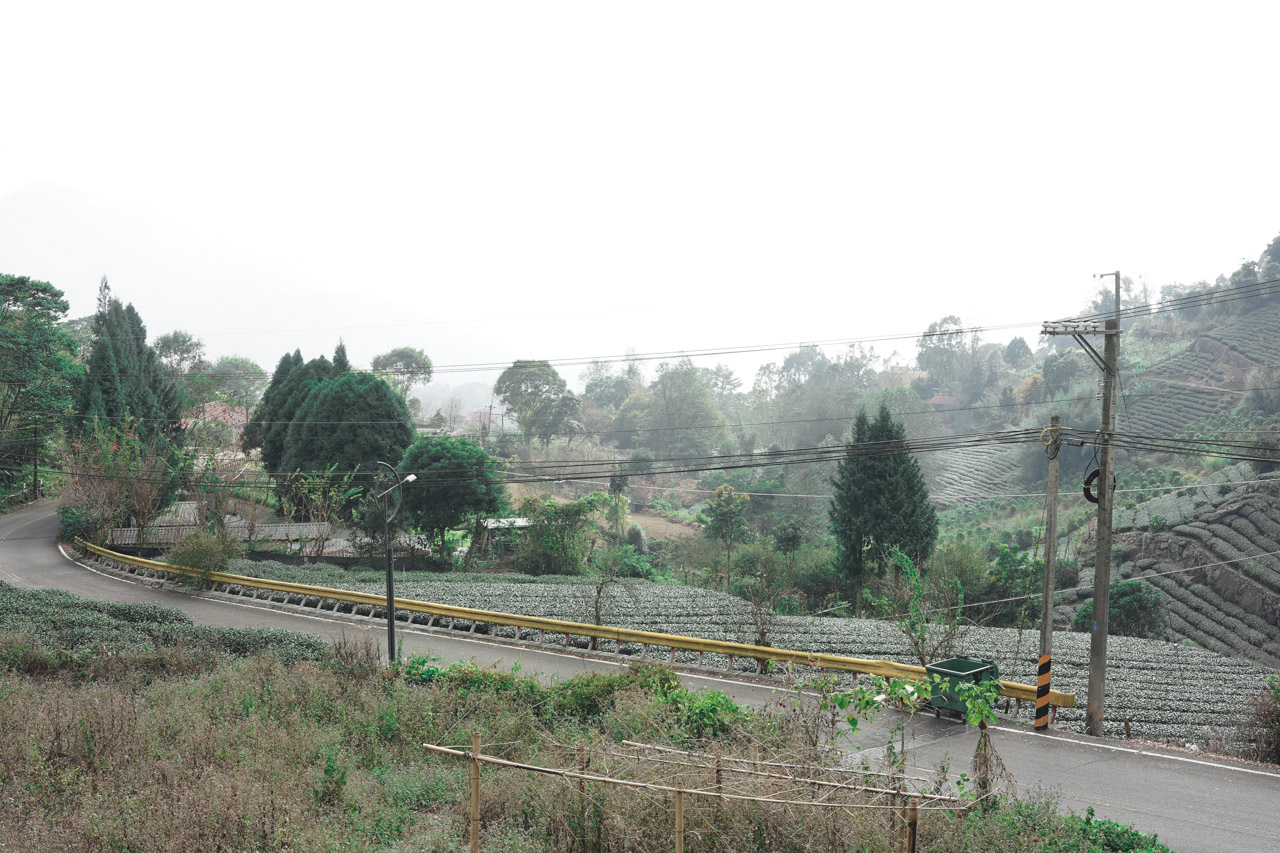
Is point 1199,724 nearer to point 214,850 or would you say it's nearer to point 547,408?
point 214,850

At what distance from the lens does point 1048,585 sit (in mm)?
15359

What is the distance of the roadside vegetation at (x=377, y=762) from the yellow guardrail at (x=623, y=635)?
9.42ft

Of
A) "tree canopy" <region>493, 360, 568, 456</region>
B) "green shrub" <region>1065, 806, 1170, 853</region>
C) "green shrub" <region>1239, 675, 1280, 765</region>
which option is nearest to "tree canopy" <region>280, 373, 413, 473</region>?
"green shrub" <region>1239, 675, 1280, 765</region>

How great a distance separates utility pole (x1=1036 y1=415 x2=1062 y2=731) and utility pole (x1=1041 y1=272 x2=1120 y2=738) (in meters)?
0.71

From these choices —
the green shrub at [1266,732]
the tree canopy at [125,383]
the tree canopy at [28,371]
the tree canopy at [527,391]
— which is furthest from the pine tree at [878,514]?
the tree canopy at [527,391]

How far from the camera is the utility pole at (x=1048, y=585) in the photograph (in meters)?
13.9

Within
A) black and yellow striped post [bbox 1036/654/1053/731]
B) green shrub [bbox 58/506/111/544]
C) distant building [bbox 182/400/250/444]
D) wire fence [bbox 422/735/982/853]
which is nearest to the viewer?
wire fence [bbox 422/735/982/853]

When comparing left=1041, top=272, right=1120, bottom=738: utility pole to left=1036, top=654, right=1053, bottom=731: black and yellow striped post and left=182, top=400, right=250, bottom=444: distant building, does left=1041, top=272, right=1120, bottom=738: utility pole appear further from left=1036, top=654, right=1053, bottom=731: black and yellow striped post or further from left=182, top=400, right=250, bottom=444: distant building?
left=182, top=400, right=250, bottom=444: distant building

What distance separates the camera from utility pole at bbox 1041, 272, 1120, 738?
14.4 metres

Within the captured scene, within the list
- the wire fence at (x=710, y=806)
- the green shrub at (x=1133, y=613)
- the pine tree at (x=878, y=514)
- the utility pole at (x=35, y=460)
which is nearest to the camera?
the wire fence at (x=710, y=806)

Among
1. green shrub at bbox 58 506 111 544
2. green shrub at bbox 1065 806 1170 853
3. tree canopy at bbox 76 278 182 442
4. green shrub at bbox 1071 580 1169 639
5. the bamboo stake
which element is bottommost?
green shrub at bbox 1071 580 1169 639

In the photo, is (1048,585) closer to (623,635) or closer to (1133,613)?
(623,635)

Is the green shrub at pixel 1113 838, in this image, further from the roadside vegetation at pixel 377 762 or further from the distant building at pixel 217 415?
the distant building at pixel 217 415

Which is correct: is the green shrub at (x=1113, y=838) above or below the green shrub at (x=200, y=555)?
above
